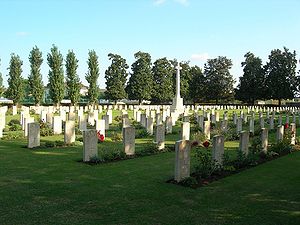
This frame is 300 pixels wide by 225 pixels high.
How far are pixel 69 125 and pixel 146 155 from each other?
3698mm

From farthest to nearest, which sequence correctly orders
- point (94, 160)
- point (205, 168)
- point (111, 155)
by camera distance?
point (111, 155)
point (94, 160)
point (205, 168)

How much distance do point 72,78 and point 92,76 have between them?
346 centimetres

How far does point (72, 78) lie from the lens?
4781 centimetres

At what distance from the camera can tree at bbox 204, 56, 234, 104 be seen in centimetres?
7288

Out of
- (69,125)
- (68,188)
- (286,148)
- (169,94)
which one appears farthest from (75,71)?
(68,188)

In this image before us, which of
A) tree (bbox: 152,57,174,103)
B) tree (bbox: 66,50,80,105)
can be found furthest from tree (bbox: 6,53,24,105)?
tree (bbox: 152,57,174,103)

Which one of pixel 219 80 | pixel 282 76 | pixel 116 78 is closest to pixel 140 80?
pixel 116 78

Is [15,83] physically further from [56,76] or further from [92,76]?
[92,76]

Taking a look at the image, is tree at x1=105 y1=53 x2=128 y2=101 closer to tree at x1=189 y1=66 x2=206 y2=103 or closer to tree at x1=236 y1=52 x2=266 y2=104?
tree at x1=189 y1=66 x2=206 y2=103

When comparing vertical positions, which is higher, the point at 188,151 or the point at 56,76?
the point at 56,76

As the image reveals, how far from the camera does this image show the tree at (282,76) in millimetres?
63219

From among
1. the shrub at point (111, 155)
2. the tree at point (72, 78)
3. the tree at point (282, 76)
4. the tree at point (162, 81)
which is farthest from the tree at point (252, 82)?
the shrub at point (111, 155)

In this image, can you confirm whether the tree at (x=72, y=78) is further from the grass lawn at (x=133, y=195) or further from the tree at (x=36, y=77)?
the grass lawn at (x=133, y=195)

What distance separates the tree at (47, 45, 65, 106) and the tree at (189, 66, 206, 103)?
122ft
